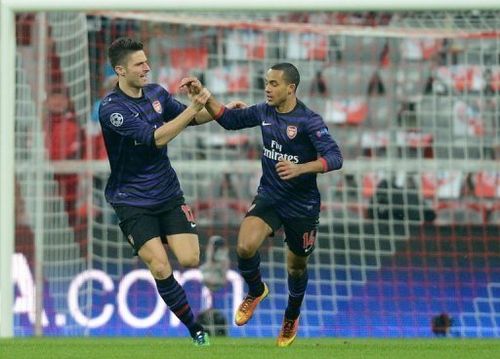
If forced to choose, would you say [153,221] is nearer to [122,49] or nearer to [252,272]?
[252,272]

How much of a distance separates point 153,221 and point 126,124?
0.71 metres

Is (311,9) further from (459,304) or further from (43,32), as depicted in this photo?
(459,304)

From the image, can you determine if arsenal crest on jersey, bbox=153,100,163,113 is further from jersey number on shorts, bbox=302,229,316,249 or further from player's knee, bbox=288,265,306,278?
player's knee, bbox=288,265,306,278

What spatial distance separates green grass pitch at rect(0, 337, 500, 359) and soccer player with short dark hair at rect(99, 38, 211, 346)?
0.41 m

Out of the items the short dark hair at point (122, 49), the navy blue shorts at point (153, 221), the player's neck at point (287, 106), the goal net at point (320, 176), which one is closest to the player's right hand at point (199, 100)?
the short dark hair at point (122, 49)

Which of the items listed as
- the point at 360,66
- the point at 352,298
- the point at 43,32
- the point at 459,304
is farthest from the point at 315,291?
the point at 43,32

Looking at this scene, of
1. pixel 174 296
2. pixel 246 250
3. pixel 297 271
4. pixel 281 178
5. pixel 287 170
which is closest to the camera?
pixel 287 170

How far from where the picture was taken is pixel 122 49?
30.2 feet

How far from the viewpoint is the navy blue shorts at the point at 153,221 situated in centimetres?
912

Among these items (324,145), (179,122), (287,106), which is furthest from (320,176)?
(179,122)

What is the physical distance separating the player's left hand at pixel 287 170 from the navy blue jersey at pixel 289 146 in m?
0.35

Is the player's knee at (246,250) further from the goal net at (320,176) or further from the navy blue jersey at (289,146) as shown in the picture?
the goal net at (320,176)

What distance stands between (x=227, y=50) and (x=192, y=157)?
1257 mm

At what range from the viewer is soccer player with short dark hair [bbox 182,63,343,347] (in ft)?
31.2
